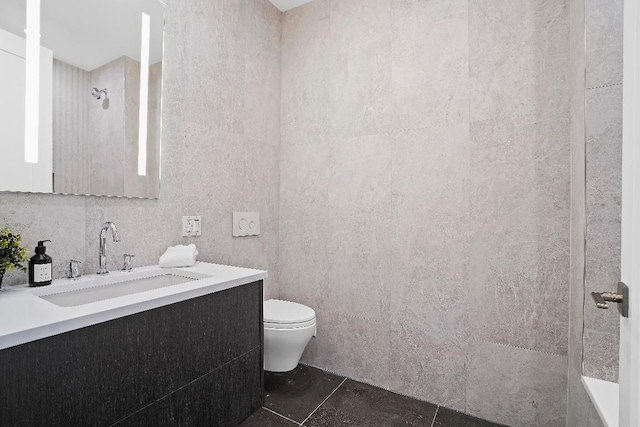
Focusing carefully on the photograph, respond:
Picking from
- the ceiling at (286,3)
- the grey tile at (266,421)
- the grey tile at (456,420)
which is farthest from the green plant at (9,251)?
the ceiling at (286,3)

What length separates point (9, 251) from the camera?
1.02 m

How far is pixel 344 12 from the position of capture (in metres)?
2.07

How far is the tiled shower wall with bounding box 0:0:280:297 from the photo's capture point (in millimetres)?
1286

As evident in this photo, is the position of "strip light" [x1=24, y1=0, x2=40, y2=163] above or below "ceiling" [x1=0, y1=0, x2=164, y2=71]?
below

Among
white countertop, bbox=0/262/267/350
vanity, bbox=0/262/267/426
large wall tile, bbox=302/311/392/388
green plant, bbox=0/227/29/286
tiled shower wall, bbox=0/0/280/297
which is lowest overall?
large wall tile, bbox=302/311/392/388

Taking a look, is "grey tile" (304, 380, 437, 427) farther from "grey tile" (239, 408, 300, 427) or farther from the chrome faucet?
the chrome faucet

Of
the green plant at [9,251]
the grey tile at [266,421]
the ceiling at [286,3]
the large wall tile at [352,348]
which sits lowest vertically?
the grey tile at [266,421]

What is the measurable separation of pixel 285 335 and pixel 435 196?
1168 mm

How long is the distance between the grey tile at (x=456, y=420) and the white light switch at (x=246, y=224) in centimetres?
152

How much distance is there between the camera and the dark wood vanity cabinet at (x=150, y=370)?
0.78 meters

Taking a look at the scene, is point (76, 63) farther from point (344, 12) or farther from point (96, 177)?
point (344, 12)

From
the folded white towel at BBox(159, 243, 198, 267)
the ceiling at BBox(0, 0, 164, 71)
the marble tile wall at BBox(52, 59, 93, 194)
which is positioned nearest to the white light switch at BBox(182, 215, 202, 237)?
the folded white towel at BBox(159, 243, 198, 267)

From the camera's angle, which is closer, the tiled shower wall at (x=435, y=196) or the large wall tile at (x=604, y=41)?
the large wall tile at (x=604, y=41)

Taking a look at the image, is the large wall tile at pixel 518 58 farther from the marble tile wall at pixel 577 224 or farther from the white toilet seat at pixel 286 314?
the white toilet seat at pixel 286 314
